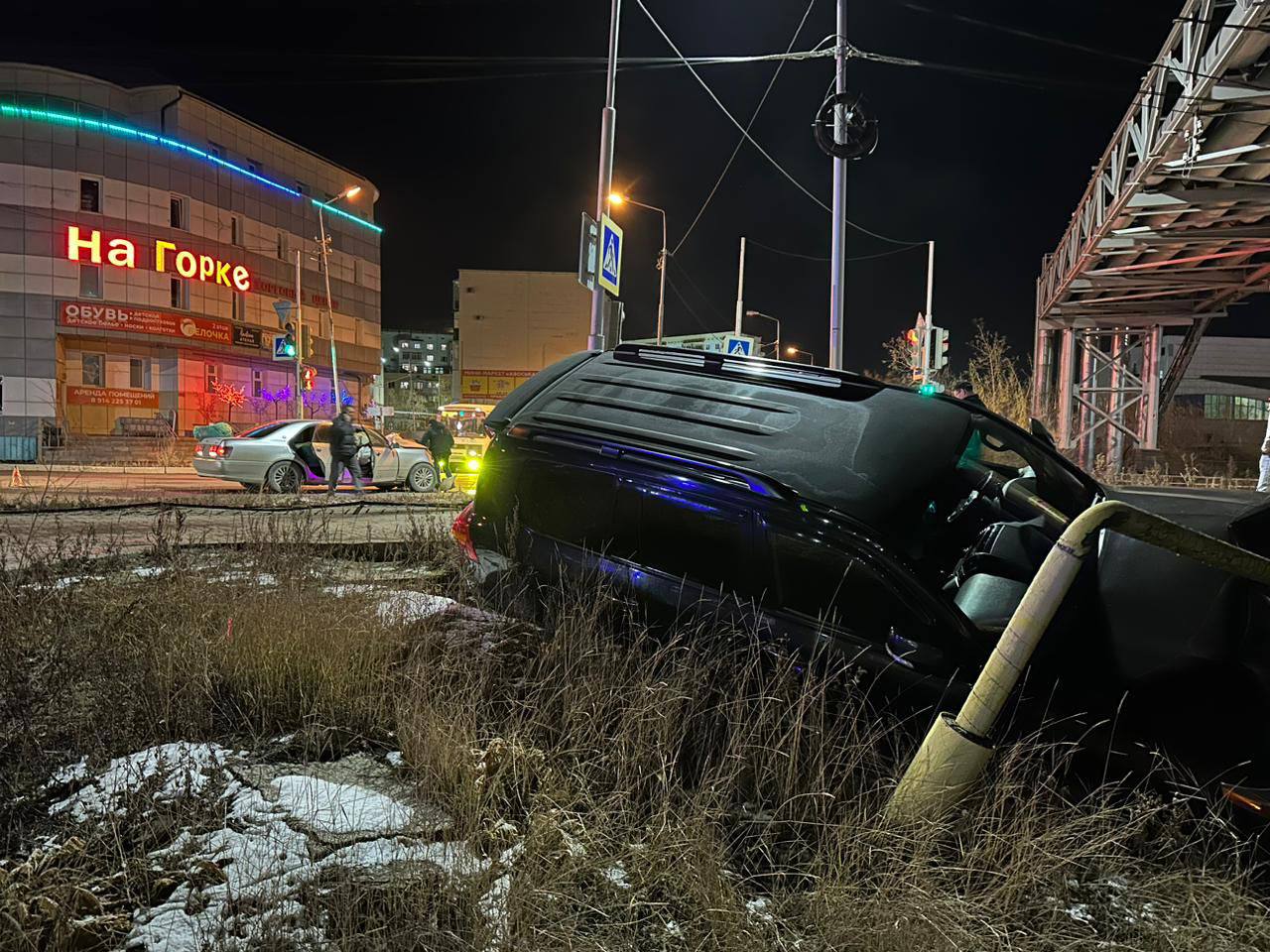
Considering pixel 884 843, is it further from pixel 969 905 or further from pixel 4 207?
pixel 4 207

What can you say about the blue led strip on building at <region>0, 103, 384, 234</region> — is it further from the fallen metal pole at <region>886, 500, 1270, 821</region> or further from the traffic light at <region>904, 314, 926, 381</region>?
the fallen metal pole at <region>886, 500, 1270, 821</region>

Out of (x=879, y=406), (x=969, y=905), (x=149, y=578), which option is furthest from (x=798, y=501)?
(x=149, y=578)

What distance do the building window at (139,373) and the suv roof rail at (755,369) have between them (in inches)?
1725

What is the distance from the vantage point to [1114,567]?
3.12 meters

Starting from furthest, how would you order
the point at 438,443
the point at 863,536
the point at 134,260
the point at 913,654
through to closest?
the point at 134,260
the point at 438,443
the point at 863,536
the point at 913,654

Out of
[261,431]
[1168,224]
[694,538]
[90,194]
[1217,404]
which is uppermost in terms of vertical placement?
[90,194]

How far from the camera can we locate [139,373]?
4019 cm

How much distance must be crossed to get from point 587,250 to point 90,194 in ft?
127

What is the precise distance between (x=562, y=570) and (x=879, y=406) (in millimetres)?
1657

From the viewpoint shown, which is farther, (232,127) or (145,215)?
(232,127)

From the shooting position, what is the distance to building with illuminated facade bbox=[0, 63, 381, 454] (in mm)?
36969

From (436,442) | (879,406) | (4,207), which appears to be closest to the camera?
(879,406)

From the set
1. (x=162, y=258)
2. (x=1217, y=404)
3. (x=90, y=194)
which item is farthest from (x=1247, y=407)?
(x=90, y=194)

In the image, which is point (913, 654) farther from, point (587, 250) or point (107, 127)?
point (107, 127)
